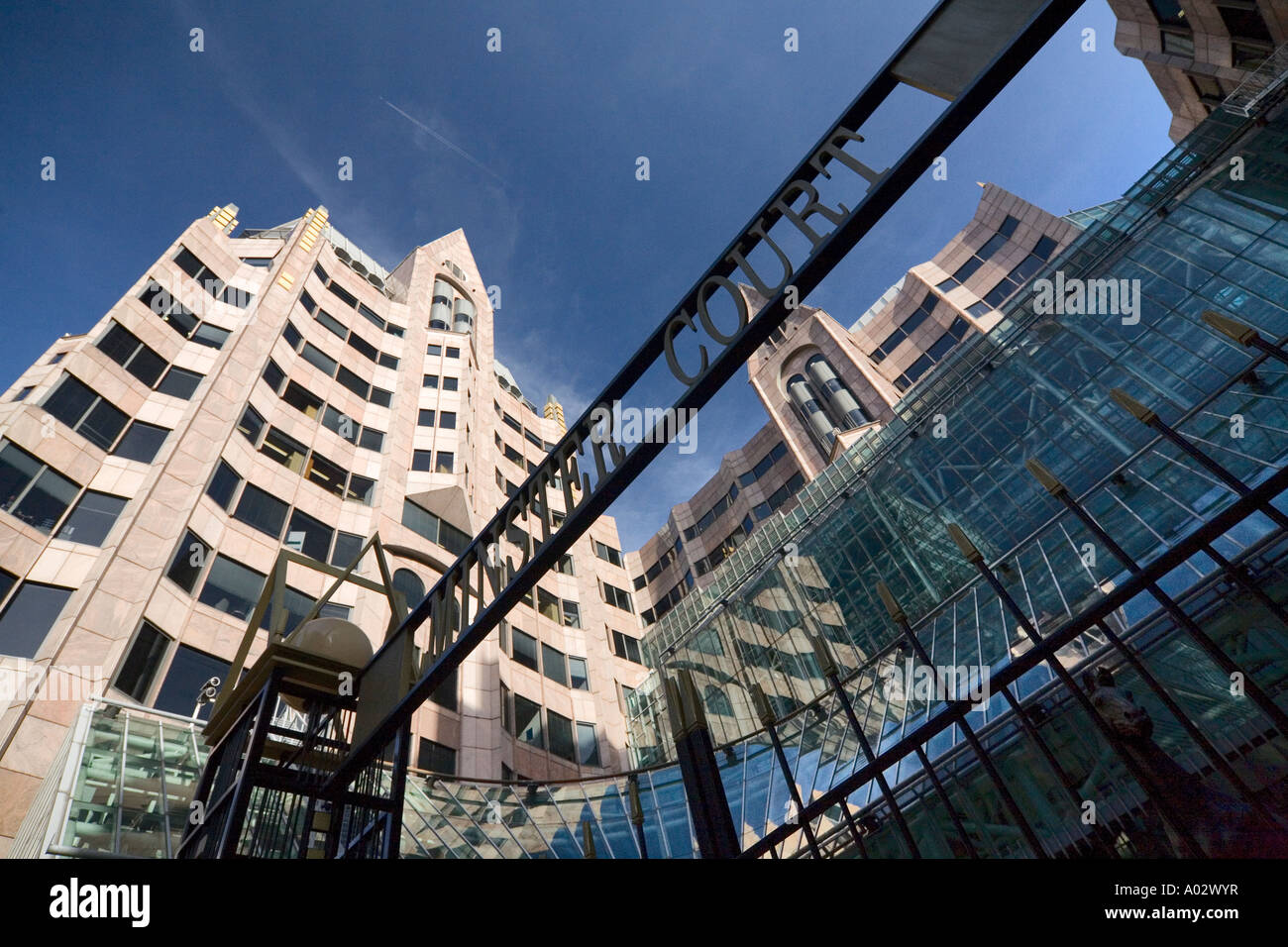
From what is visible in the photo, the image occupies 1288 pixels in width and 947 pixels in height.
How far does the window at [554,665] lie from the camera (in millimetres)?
25734

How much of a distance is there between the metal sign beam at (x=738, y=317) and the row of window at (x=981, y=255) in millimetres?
45249

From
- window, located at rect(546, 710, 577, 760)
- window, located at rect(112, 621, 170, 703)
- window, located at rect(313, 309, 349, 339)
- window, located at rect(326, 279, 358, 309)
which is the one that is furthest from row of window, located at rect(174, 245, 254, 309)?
window, located at rect(546, 710, 577, 760)

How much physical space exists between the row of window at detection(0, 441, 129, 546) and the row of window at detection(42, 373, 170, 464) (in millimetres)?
1835

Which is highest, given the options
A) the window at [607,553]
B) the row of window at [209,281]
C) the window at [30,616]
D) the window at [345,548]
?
the row of window at [209,281]

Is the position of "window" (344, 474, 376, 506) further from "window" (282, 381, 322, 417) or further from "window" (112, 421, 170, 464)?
"window" (112, 421, 170, 464)

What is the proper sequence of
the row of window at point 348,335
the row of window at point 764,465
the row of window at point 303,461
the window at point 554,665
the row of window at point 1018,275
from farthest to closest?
the row of window at point 764,465
the row of window at point 1018,275
the row of window at point 348,335
the window at point 554,665
the row of window at point 303,461

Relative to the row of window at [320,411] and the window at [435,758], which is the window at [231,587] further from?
the row of window at [320,411]

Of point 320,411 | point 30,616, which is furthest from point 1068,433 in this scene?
point 320,411

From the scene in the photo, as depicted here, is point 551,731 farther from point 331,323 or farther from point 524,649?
point 331,323

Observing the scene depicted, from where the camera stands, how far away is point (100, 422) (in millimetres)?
19484

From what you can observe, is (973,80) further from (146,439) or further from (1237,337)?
(146,439)

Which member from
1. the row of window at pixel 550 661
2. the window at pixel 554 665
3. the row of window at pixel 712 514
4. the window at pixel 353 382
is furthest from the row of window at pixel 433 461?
the row of window at pixel 712 514
